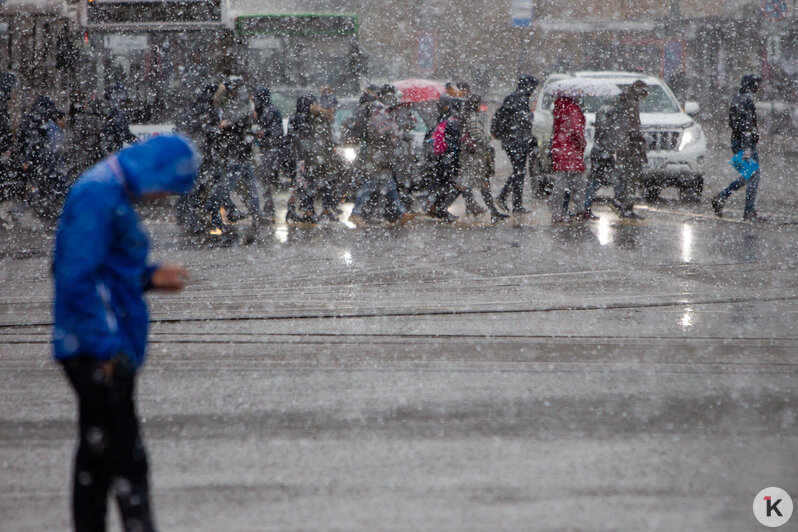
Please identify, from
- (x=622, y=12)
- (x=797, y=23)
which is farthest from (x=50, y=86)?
(x=622, y=12)

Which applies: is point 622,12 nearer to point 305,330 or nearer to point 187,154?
point 305,330

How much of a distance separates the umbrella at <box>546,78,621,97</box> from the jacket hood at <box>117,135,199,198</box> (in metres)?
11.1

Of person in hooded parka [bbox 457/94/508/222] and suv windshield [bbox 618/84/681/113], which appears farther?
suv windshield [bbox 618/84/681/113]

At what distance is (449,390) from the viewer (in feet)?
20.4

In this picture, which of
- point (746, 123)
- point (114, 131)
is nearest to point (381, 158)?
point (114, 131)

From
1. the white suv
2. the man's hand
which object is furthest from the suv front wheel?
the man's hand

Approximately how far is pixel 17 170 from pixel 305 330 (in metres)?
8.78

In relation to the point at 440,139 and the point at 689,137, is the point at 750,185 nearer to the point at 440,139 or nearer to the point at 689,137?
the point at 689,137

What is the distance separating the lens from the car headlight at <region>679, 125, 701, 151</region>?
662 inches

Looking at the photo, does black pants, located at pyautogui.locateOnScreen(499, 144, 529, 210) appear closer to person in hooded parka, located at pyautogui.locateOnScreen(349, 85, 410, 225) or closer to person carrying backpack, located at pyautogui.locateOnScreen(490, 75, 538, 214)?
person carrying backpack, located at pyautogui.locateOnScreen(490, 75, 538, 214)

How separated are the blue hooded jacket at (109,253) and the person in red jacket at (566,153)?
10798 mm

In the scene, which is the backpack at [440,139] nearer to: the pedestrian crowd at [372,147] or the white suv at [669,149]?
the pedestrian crowd at [372,147]

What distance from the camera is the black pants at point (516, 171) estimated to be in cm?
1488
